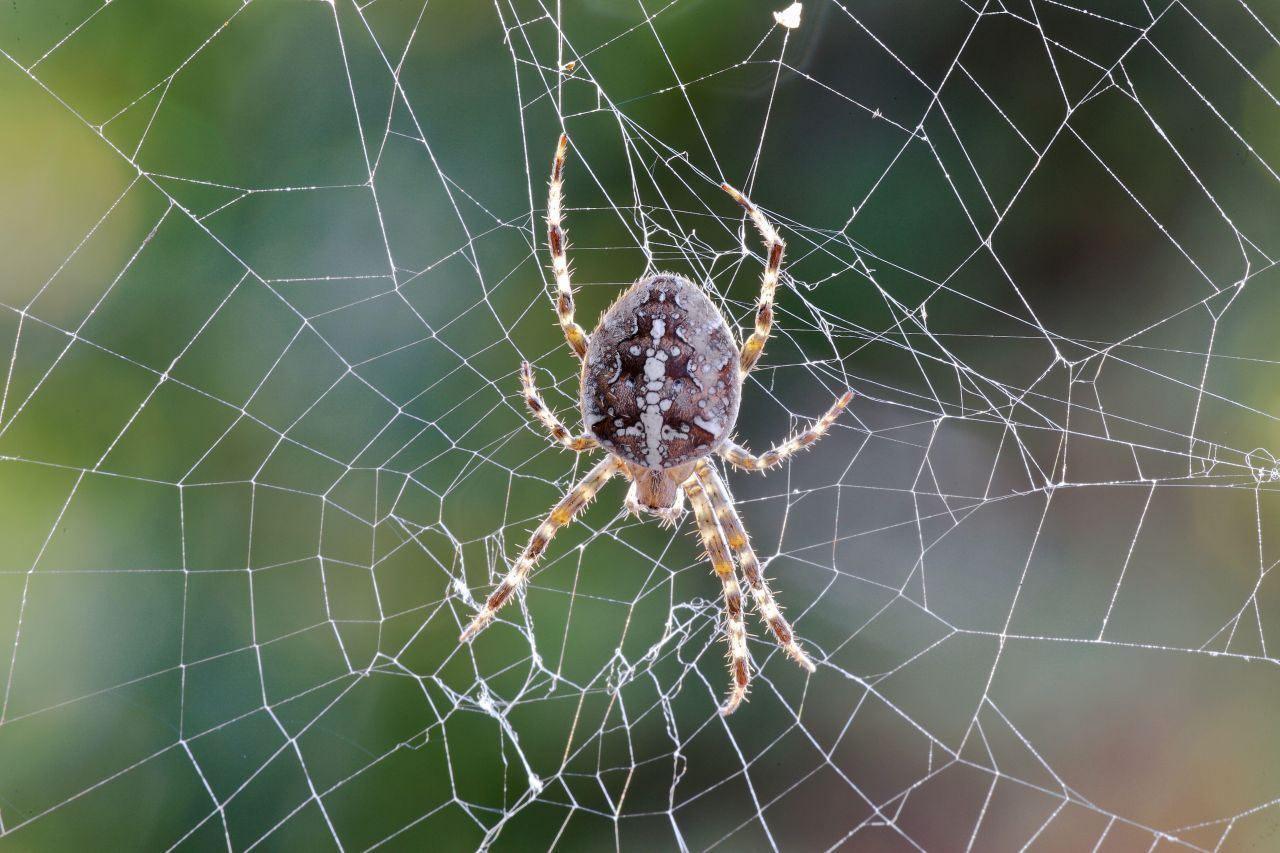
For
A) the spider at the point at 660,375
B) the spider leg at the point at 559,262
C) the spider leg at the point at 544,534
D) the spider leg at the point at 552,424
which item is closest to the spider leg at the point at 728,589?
the spider at the point at 660,375

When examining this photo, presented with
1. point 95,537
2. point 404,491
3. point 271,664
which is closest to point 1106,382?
point 404,491

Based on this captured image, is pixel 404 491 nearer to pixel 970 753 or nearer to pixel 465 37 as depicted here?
pixel 465 37

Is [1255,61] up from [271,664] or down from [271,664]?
up

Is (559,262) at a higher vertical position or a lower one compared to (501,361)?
higher

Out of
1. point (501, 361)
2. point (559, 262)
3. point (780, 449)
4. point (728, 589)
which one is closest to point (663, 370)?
point (559, 262)

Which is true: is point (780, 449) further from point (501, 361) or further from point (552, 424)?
point (501, 361)

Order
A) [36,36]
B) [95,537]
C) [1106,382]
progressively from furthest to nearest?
[1106,382] → [95,537] → [36,36]

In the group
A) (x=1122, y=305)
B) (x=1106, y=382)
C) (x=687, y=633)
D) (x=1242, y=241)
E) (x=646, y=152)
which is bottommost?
(x=687, y=633)

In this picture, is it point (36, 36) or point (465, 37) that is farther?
point (465, 37)
